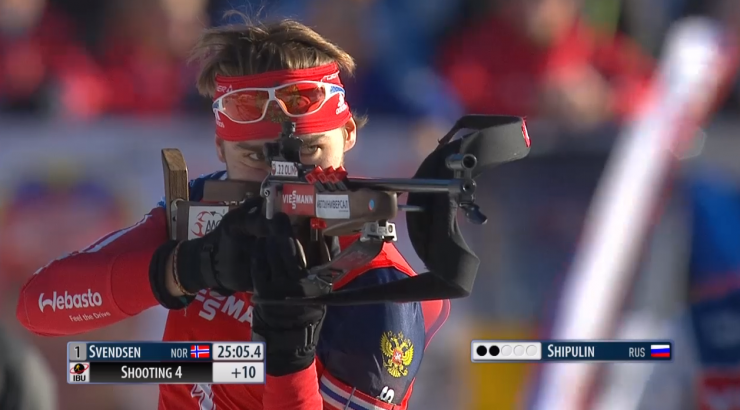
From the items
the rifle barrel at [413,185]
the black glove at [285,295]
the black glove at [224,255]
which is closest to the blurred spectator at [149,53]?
the black glove at [224,255]

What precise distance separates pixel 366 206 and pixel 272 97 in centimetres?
45

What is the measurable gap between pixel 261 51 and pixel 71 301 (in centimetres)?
51

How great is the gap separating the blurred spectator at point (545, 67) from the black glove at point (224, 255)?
3.31ft

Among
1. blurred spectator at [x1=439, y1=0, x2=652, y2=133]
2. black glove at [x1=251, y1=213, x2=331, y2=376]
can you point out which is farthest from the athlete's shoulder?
blurred spectator at [x1=439, y1=0, x2=652, y2=133]

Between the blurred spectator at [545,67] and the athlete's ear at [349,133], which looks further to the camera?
the blurred spectator at [545,67]

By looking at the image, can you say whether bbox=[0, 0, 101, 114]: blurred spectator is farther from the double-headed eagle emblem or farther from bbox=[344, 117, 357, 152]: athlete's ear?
the double-headed eagle emblem

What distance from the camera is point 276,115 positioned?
1635mm

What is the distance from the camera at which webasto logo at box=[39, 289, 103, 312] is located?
164cm

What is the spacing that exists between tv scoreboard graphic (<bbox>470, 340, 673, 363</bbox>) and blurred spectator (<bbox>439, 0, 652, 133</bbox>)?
0.56m

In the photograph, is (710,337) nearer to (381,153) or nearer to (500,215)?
(500,215)

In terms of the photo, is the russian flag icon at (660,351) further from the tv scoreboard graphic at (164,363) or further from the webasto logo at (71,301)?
the webasto logo at (71,301)

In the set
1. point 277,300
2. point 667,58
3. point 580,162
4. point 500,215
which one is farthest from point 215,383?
point 667,58

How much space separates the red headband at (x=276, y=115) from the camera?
163cm

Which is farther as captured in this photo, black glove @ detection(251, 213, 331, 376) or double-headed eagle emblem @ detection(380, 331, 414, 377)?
double-headed eagle emblem @ detection(380, 331, 414, 377)
